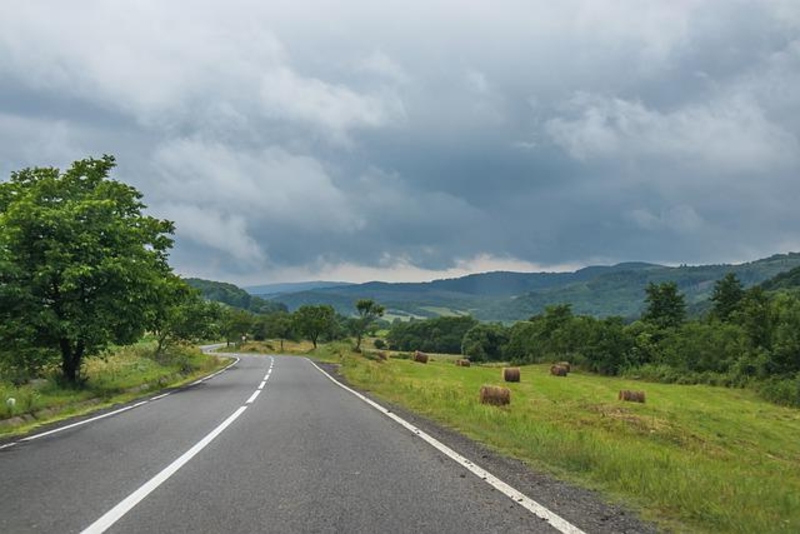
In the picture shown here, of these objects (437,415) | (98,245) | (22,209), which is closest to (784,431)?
(437,415)

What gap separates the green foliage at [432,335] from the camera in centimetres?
14650

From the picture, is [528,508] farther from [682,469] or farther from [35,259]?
[35,259]

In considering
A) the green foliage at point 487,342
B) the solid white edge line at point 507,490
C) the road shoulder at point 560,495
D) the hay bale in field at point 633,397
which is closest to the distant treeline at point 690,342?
the green foliage at point 487,342

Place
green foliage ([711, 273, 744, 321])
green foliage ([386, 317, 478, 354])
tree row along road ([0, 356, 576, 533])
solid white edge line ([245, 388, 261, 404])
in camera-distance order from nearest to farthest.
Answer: tree row along road ([0, 356, 576, 533])
solid white edge line ([245, 388, 261, 404])
green foliage ([711, 273, 744, 321])
green foliage ([386, 317, 478, 354])

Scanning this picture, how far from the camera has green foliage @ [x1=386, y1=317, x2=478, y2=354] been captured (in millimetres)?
146500

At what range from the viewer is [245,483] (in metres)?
6.57

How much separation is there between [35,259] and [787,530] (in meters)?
20.6

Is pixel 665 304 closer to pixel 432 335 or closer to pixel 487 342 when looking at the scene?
pixel 487 342

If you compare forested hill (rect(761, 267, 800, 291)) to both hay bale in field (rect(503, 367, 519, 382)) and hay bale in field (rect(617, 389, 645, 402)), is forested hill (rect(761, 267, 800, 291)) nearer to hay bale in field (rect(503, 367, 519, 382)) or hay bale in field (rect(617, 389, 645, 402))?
hay bale in field (rect(503, 367, 519, 382))

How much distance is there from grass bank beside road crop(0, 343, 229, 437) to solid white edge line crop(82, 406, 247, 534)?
499cm

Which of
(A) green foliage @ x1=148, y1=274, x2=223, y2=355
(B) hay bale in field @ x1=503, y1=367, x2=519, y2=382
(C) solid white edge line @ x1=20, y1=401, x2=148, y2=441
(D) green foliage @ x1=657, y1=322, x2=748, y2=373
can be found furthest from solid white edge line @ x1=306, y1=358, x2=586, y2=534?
(D) green foliage @ x1=657, y1=322, x2=748, y2=373

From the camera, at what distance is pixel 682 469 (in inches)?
296

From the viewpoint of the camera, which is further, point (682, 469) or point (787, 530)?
point (682, 469)

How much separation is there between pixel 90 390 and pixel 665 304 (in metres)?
78.3
